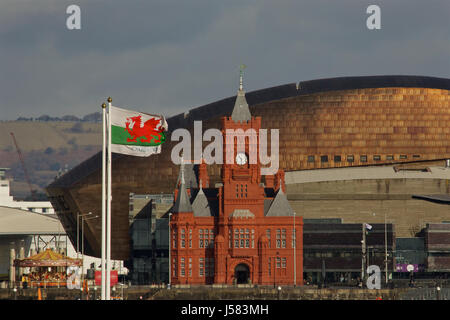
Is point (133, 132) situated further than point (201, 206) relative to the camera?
No

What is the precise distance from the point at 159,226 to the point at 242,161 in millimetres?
25570

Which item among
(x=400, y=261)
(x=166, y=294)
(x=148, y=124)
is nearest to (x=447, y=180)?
(x=400, y=261)

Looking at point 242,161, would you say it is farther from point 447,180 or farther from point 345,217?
point 447,180

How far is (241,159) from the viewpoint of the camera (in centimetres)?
16688

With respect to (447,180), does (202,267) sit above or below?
below

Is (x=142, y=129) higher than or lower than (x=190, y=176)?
lower

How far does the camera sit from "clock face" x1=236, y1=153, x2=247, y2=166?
167m

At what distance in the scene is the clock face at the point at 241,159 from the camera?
16662 centimetres

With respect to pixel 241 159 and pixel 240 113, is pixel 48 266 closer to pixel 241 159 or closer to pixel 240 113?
pixel 241 159

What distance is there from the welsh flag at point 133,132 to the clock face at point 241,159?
92.8m

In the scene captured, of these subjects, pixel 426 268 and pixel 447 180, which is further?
pixel 447 180

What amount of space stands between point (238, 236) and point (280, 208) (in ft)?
25.1

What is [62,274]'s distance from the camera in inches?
6063

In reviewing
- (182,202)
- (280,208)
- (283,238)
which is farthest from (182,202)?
(283,238)
